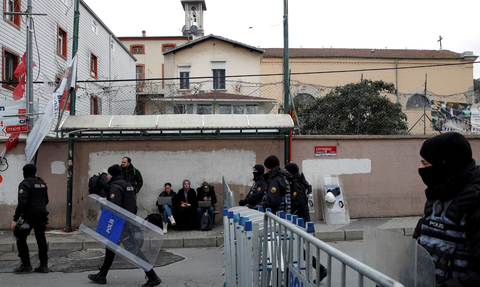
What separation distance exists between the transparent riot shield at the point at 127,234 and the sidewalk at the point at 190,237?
3577 millimetres

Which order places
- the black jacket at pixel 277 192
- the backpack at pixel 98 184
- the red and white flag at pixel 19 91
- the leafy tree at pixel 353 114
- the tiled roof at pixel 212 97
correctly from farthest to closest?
1. the leafy tree at pixel 353 114
2. the tiled roof at pixel 212 97
3. the red and white flag at pixel 19 91
4. the backpack at pixel 98 184
5. the black jacket at pixel 277 192

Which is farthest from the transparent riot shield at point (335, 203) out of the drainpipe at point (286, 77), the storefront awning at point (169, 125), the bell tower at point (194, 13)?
the bell tower at point (194, 13)

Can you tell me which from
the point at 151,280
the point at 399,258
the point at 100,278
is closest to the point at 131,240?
the point at 151,280

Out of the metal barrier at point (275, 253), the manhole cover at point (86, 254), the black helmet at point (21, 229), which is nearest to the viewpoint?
the metal barrier at point (275, 253)

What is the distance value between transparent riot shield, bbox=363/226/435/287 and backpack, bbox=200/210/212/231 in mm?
7780

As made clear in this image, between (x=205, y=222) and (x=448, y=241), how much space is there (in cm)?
812

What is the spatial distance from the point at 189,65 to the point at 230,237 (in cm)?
2533

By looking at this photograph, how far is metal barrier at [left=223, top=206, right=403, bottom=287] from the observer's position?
2.55 metres

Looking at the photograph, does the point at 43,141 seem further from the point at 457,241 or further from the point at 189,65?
the point at 189,65

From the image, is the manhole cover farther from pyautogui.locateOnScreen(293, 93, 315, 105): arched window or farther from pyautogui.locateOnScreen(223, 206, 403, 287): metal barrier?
pyautogui.locateOnScreen(293, 93, 315, 105): arched window

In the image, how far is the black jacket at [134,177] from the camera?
990 centimetres

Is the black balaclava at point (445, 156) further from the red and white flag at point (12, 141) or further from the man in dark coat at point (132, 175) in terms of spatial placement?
the red and white flag at point (12, 141)

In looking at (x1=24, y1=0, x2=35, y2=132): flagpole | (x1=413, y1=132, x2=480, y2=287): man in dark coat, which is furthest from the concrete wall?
(x1=413, y1=132, x2=480, y2=287): man in dark coat

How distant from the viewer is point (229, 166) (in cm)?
1061
